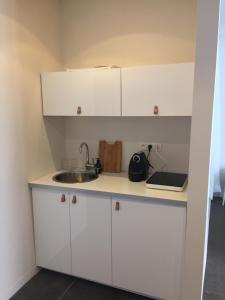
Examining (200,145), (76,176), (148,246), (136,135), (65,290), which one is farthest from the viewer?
(76,176)

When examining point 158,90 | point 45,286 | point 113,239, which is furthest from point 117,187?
point 45,286

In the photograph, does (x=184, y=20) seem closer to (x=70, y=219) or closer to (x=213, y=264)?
(x=70, y=219)

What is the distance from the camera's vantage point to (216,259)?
2695 mm

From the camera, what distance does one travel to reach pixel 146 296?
2162 millimetres

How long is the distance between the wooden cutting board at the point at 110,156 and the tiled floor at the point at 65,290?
106 centimetres

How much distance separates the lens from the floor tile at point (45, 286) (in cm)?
218

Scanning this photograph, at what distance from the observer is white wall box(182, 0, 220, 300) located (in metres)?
1.58

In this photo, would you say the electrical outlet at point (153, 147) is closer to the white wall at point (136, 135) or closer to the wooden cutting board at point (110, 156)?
the white wall at point (136, 135)

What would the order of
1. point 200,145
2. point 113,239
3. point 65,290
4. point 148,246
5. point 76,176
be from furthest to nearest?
point 76,176
point 65,290
point 113,239
point 148,246
point 200,145

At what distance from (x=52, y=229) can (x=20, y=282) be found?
1.70 ft

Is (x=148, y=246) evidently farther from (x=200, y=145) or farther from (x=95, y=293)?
(x=200, y=145)

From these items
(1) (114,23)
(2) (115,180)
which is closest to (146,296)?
(2) (115,180)

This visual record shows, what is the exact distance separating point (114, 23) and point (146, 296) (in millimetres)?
2413

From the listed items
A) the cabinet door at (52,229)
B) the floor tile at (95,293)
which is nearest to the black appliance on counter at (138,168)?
the cabinet door at (52,229)
